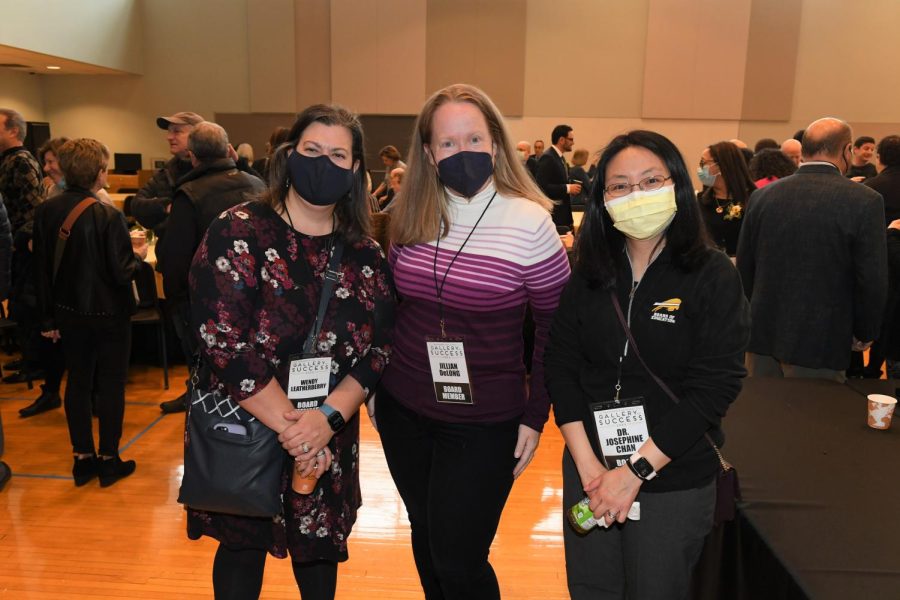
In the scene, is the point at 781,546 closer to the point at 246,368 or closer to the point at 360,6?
the point at 246,368

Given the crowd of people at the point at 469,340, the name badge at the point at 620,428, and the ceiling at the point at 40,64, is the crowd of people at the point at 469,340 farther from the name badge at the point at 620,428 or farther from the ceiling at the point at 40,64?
the ceiling at the point at 40,64

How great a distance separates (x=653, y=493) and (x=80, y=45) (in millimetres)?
12153

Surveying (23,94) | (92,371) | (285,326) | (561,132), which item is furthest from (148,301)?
(23,94)

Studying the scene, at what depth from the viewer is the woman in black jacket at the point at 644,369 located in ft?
4.66

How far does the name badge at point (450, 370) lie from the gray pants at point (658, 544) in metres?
0.45

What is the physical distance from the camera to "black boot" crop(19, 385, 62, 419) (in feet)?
13.5

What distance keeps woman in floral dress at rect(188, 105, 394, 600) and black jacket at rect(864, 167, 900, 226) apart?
392 centimetres

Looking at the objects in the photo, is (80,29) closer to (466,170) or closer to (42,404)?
(42,404)

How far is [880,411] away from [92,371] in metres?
3.29

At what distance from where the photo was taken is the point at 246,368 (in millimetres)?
1538

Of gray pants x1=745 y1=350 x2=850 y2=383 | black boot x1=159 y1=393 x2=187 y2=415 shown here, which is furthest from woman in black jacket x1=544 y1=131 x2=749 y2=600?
black boot x1=159 y1=393 x2=187 y2=415

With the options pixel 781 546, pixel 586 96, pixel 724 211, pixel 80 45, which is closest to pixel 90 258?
pixel 781 546

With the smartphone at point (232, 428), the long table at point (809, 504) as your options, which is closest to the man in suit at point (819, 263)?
the long table at point (809, 504)

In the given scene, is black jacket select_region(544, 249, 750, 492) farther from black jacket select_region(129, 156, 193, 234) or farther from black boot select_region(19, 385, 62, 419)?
black boot select_region(19, 385, 62, 419)
